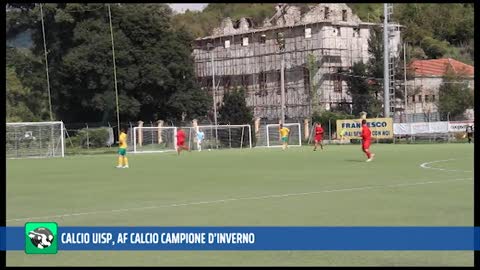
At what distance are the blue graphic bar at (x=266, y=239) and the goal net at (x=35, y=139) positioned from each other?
3765 cm

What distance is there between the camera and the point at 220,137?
2330 inches

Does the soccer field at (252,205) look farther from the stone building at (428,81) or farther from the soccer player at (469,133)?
the stone building at (428,81)

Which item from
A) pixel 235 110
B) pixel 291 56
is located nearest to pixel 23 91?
pixel 235 110

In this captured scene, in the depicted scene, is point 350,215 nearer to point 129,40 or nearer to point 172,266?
point 172,266

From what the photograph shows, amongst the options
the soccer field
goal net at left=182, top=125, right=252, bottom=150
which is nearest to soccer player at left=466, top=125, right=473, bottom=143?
goal net at left=182, top=125, right=252, bottom=150

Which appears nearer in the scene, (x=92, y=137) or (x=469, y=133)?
(x=469, y=133)

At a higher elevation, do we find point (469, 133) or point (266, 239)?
point (266, 239)

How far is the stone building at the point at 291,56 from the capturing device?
81.8m

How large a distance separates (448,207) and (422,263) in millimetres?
4924

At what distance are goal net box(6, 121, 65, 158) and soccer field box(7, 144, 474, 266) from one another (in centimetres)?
2407

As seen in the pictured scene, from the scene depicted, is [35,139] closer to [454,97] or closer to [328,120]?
[328,120]

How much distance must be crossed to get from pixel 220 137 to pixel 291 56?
2814 centimetres

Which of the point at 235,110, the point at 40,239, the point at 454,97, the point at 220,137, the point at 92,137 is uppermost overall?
the point at 454,97

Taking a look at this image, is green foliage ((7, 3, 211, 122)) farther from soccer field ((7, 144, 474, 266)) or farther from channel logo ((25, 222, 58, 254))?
channel logo ((25, 222, 58, 254))
